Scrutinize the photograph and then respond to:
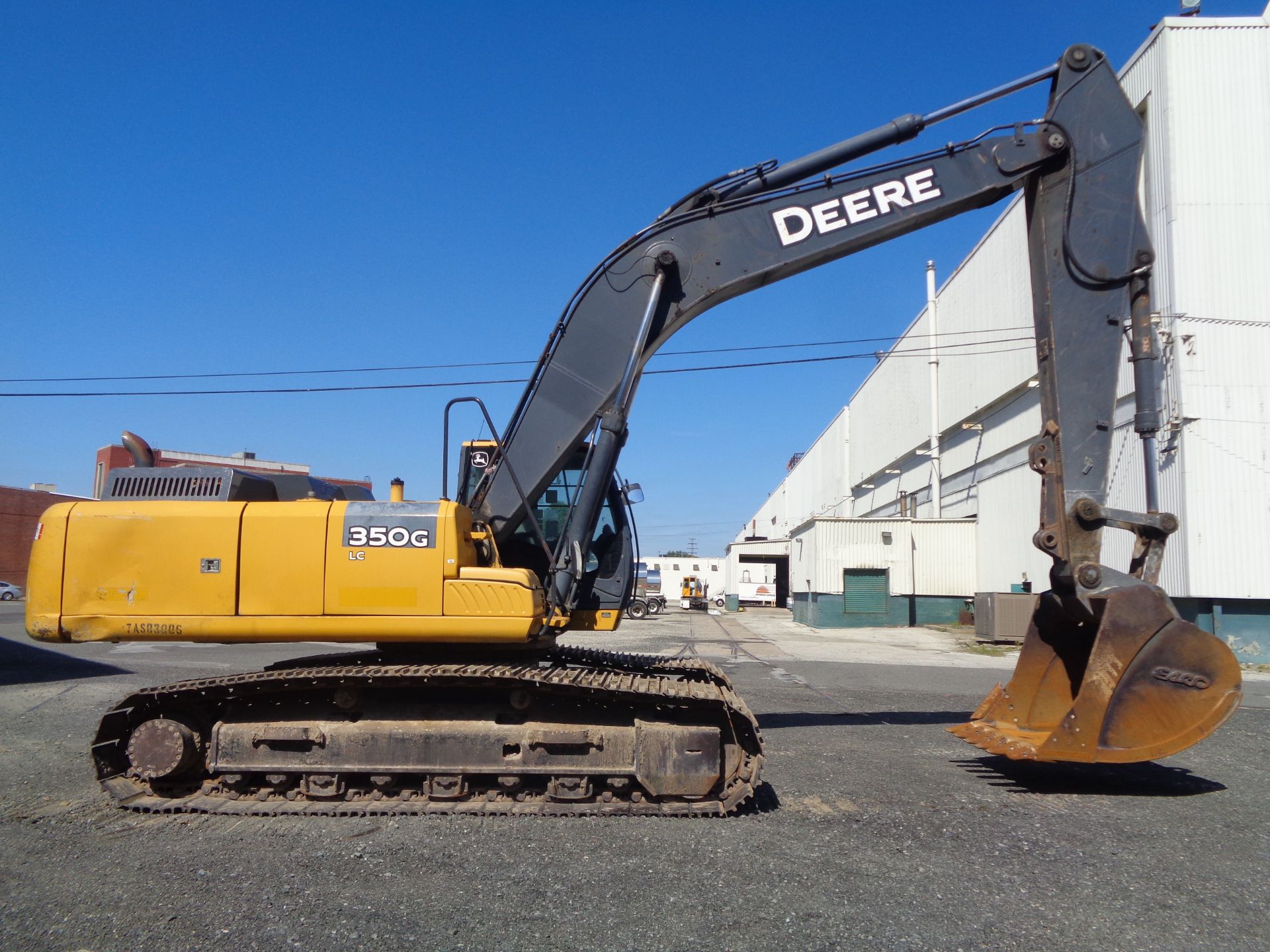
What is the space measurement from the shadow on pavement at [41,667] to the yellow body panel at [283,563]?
9.39 m

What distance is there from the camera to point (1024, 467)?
25.5 m

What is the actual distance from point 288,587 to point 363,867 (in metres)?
1.99

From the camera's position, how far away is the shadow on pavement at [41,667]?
1352cm

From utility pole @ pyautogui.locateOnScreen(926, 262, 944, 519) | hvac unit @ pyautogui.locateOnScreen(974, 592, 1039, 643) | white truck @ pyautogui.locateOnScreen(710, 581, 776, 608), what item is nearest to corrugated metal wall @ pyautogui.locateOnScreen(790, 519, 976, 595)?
utility pole @ pyautogui.locateOnScreen(926, 262, 944, 519)

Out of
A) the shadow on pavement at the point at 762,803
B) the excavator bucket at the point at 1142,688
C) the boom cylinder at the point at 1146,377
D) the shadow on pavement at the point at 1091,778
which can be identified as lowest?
the shadow on pavement at the point at 1091,778

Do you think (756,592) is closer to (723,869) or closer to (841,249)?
(841,249)

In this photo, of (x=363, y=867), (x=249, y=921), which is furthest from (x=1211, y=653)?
(x=249, y=921)

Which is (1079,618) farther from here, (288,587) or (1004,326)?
(1004,326)

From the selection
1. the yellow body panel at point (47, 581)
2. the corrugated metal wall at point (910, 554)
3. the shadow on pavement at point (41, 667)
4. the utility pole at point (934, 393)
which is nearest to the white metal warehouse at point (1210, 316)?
the corrugated metal wall at point (910, 554)

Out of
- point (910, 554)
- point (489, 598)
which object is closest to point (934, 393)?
point (910, 554)

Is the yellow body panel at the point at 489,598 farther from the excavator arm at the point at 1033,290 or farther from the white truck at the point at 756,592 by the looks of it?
the white truck at the point at 756,592

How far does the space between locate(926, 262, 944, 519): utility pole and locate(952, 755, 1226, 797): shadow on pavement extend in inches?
1076

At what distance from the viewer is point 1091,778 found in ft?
23.7

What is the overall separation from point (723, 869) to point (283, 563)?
351 centimetres
